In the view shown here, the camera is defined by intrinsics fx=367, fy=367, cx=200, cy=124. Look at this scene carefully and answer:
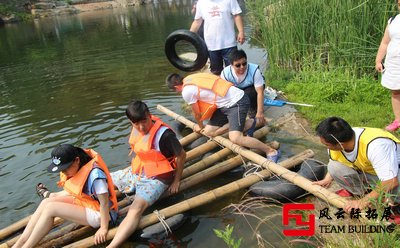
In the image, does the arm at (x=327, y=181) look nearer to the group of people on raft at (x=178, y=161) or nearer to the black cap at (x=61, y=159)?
the group of people on raft at (x=178, y=161)

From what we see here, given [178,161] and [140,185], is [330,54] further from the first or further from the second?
[140,185]

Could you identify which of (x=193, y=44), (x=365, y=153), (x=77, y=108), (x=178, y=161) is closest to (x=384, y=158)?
(x=365, y=153)

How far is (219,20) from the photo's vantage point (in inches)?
253

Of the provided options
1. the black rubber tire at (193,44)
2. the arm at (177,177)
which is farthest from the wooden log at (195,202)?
the black rubber tire at (193,44)

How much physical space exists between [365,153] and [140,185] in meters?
2.44

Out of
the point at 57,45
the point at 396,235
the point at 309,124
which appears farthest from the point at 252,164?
the point at 57,45

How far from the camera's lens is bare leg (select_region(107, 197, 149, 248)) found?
3.79 meters

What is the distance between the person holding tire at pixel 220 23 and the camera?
21.1ft

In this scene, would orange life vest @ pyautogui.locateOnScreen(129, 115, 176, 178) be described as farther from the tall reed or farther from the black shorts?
the tall reed

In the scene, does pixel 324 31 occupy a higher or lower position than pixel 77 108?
higher

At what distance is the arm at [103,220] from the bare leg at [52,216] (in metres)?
0.23

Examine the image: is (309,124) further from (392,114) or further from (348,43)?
(348,43)

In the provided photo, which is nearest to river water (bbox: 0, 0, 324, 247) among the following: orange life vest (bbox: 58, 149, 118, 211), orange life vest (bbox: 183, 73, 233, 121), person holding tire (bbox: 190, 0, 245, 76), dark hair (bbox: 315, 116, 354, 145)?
orange life vest (bbox: 58, 149, 118, 211)

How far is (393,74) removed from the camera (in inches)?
198
